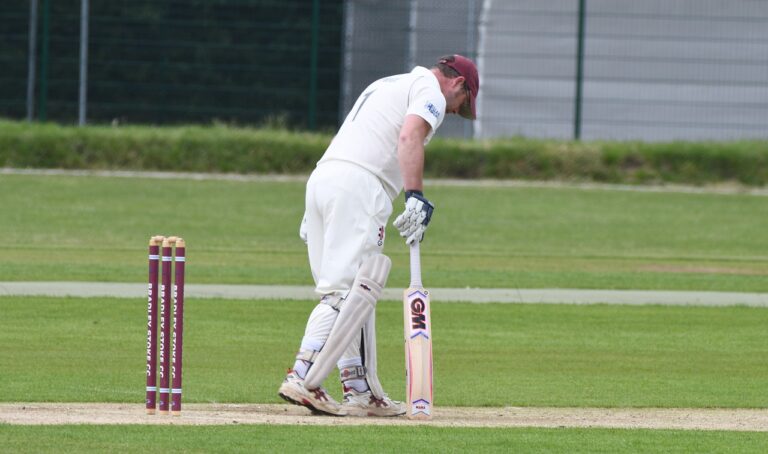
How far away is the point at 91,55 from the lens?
94.1 feet

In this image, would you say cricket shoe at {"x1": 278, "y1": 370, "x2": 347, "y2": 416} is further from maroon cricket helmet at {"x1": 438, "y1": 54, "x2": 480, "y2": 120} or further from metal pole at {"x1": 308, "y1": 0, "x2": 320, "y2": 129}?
metal pole at {"x1": 308, "y1": 0, "x2": 320, "y2": 129}

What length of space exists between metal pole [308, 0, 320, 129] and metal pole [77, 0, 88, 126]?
3980 mm

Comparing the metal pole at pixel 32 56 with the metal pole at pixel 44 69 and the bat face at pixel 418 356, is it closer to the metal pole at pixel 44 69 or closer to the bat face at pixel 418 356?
the metal pole at pixel 44 69

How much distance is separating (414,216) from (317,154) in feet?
59.8

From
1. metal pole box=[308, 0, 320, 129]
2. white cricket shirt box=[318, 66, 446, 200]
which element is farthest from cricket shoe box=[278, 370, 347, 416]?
metal pole box=[308, 0, 320, 129]

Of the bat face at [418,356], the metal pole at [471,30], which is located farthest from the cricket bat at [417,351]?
the metal pole at [471,30]

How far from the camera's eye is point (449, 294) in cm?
1520

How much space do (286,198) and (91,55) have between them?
5892 millimetres

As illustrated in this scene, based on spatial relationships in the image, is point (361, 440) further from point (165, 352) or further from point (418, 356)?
point (165, 352)

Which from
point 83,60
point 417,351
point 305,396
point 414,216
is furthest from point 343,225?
point 83,60

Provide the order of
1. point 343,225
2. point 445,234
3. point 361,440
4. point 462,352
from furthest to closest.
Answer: point 445,234
point 462,352
point 343,225
point 361,440

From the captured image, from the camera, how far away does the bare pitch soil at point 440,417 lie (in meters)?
7.96

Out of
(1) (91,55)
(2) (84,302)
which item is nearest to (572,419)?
(2) (84,302)

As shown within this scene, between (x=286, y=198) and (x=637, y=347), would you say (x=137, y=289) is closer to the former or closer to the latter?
(x=637, y=347)
